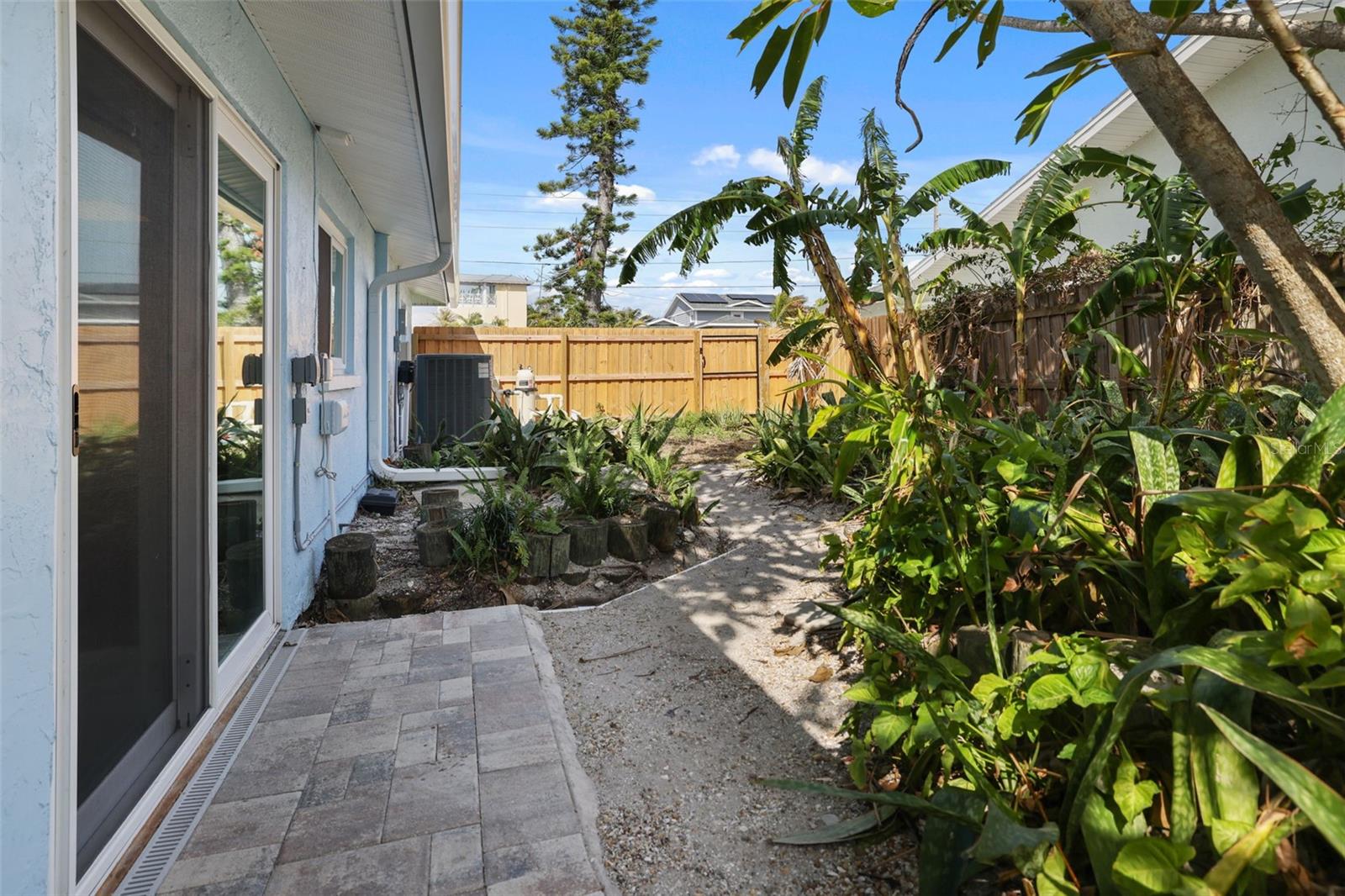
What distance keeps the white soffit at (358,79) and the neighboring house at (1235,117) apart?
5.70m

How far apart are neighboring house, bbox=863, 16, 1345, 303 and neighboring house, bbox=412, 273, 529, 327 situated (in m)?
31.6

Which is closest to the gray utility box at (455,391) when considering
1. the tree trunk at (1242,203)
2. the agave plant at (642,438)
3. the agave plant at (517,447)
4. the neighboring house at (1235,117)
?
the agave plant at (517,447)

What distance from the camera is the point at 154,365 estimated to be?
2.22 metres

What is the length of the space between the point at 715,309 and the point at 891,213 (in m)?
34.2

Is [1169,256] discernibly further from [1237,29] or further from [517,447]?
[517,447]

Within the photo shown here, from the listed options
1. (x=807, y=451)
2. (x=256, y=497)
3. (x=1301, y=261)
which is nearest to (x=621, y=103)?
(x=807, y=451)

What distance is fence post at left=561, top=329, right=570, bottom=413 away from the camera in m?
14.0

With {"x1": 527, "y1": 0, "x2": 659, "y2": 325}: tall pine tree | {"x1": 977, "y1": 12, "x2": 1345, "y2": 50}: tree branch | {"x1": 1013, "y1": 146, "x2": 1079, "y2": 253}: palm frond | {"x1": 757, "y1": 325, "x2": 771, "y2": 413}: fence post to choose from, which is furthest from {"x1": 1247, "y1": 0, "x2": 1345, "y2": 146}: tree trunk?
{"x1": 527, "y1": 0, "x2": 659, "y2": 325}: tall pine tree

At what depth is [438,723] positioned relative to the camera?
2.72 meters

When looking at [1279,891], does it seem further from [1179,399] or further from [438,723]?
[438,723]

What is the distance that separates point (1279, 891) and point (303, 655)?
3.36 m

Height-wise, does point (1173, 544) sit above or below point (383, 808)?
above

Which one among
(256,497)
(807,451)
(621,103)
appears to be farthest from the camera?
(621,103)

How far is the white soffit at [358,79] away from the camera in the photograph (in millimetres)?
3014
